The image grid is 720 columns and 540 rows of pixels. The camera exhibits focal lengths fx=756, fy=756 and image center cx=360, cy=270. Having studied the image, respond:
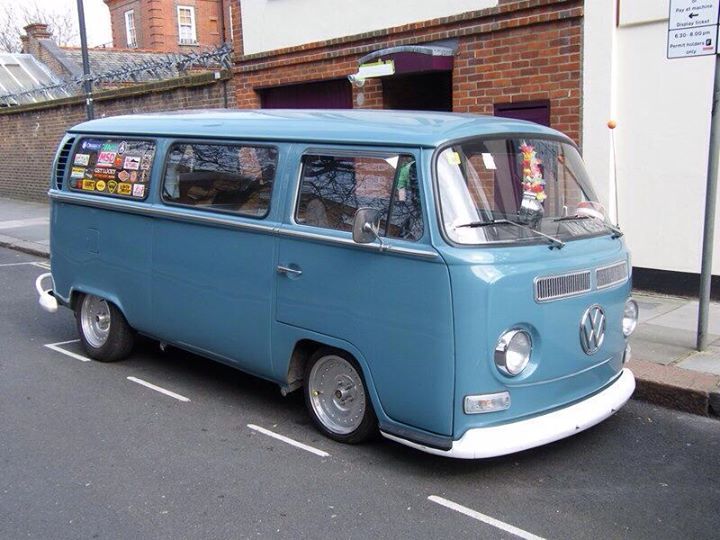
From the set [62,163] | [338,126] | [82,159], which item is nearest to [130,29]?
[62,163]

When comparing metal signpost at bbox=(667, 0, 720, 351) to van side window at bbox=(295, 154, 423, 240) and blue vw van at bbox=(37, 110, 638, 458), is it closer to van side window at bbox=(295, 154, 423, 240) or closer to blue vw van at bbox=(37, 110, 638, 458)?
blue vw van at bbox=(37, 110, 638, 458)

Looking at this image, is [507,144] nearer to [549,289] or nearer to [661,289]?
[549,289]

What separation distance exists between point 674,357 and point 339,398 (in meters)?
2.86

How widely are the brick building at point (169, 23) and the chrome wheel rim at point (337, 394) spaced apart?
3730 centimetres

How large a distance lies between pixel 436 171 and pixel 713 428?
8.74 ft

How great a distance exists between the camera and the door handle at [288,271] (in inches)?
183

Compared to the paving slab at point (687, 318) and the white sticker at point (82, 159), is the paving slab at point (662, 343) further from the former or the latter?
the white sticker at point (82, 159)

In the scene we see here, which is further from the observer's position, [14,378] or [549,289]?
[14,378]

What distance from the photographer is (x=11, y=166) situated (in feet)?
67.4

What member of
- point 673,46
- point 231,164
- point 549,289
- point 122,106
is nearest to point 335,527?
point 549,289

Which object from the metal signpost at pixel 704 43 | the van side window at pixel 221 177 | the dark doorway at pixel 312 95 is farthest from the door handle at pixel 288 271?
the dark doorway at pixel 312 95

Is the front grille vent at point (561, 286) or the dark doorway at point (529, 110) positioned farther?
the dark doorway at point (529, 110)

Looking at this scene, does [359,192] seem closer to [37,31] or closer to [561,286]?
[561,286]

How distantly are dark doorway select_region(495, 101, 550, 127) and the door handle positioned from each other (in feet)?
15.5
